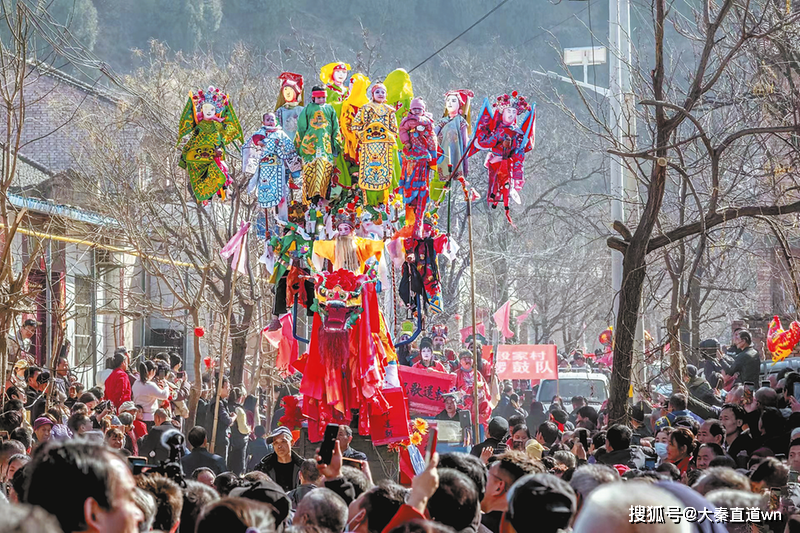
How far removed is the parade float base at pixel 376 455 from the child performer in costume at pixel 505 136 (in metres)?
3.31

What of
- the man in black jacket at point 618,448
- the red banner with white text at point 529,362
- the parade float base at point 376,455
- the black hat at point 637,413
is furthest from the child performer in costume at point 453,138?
the red banner with white text at point 529,362

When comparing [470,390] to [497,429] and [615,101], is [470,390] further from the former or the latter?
[497,429]

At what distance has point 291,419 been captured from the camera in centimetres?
1211

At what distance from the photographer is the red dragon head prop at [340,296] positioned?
11.3m

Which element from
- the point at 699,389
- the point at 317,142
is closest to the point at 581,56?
the point at 699,389

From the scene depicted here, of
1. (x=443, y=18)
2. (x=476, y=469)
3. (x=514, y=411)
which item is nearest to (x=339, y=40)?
(x=443, y=18)

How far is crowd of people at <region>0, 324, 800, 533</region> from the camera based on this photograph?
10.6 ft

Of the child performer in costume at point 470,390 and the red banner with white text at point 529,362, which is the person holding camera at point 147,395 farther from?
the red banner with white text at point 529,362

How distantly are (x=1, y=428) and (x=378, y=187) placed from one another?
463cm

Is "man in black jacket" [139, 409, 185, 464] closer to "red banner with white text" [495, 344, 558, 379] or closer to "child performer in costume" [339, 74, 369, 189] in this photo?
"child performer in costume" [339, 74, 369, 189]

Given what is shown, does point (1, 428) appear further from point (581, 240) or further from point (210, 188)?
point (581, 240)

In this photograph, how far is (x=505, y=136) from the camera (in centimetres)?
1195

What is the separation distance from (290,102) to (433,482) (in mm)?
8479

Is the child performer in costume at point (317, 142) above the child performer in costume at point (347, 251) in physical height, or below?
above
